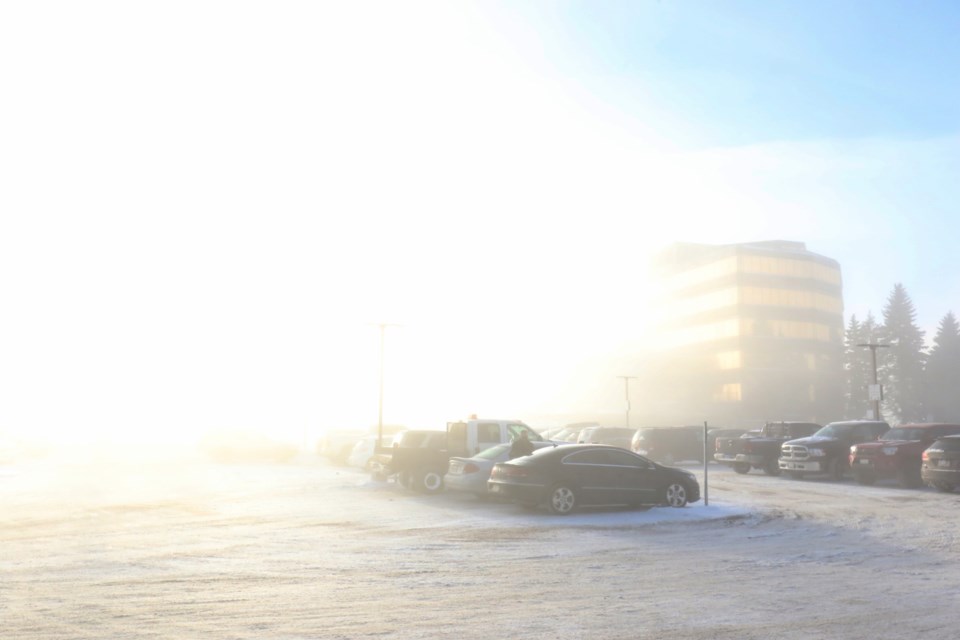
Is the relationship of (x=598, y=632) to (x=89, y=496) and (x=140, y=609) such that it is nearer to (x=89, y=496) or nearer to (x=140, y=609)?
(x=140, y=609)

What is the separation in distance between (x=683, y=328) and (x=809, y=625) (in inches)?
4278

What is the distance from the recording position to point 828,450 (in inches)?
1058

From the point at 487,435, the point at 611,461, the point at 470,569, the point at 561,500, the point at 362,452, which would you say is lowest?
the point at 470,569

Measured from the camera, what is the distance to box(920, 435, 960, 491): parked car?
69.2ft

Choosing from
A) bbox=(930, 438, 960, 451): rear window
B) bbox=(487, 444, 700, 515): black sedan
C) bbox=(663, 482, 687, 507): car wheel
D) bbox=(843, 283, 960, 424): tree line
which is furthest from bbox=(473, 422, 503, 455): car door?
bbox=(843, 283, 960, 424): tree line

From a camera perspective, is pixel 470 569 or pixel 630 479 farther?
pixel 630 479

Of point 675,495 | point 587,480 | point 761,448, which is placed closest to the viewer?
point 587,480

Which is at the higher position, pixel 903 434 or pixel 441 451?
pixel 903 434

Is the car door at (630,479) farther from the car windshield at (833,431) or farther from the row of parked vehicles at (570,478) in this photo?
the car windshield at (833,431)

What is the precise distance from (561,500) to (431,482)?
218 inches

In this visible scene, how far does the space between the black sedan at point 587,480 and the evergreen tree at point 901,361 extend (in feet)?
259

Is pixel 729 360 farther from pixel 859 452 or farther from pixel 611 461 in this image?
pixel 611 461

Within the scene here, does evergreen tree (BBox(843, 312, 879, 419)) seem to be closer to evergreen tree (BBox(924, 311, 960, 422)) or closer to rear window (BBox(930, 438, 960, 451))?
evergreen tree (BBox(924, 311, 960, 422))

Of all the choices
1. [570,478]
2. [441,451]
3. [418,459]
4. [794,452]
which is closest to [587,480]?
[570,478]
